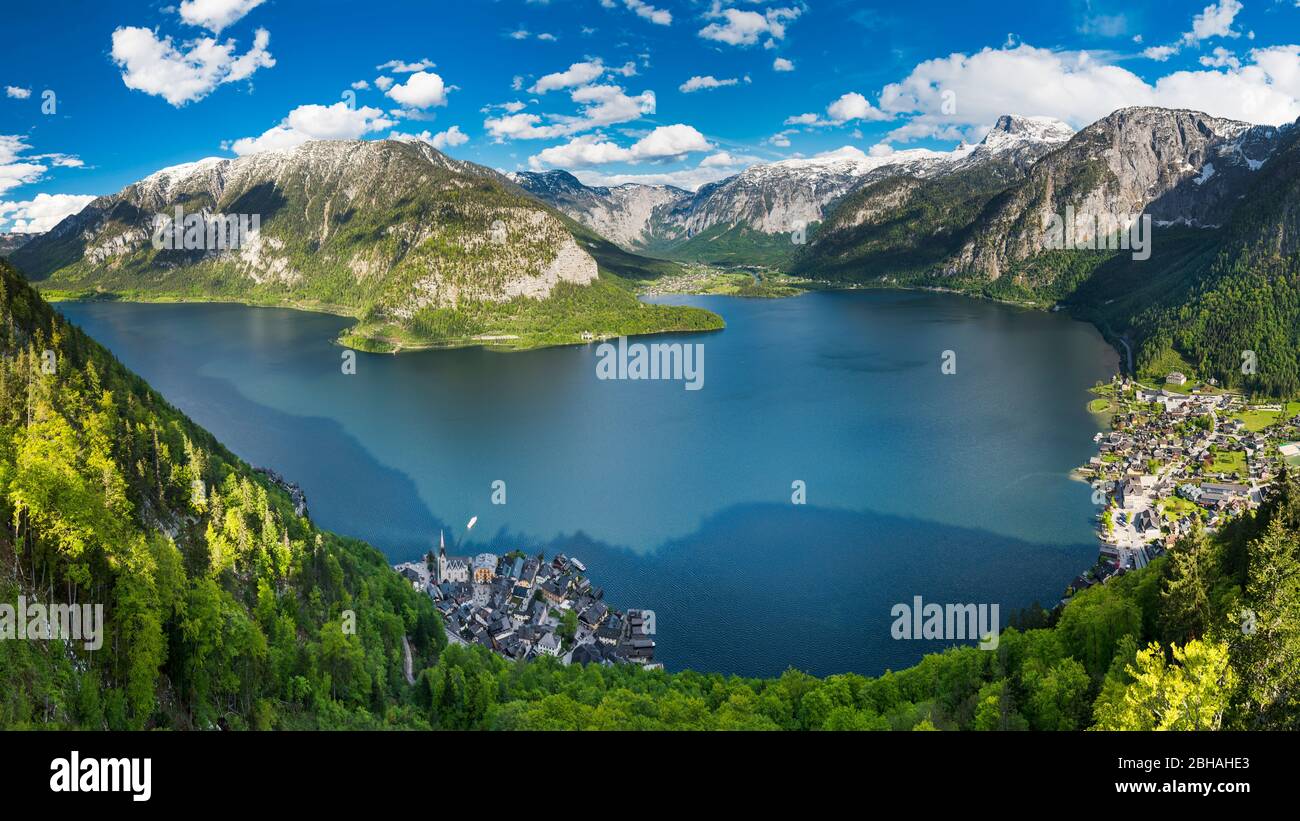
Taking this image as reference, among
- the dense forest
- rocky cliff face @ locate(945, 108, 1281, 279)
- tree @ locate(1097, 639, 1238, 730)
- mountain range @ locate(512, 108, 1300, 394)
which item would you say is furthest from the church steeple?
rocky cliff face @ locate(945, 108, 1281, 279)

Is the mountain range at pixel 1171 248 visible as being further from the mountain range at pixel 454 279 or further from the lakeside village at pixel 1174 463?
the mountain range at pixel 454 279

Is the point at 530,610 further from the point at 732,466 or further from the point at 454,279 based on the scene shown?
the point at 454,279

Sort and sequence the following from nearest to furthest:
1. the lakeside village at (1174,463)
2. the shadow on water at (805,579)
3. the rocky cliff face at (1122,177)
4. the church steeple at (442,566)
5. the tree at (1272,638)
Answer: the tree at (1272,638) → the shadow on water at (805,579) → the church steeple at (442,566) → the lakeside village at (1174,463) → the rocky cliff face at (1122,177)

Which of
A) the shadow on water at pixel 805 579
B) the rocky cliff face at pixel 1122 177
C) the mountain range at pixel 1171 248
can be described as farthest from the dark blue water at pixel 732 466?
the rocky cliff face at pixel 1122 177

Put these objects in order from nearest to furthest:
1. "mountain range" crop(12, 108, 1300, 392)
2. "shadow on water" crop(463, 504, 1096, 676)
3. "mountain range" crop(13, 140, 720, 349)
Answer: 1. "shadow on water" crop(463, 504, 1096, 676)
2. "mountain range" crop(12, 108, 1300, 392)
3. "mountain range" crop(13, 140, 720, 349)

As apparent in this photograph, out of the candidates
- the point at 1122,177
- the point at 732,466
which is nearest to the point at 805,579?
the point at 732,466

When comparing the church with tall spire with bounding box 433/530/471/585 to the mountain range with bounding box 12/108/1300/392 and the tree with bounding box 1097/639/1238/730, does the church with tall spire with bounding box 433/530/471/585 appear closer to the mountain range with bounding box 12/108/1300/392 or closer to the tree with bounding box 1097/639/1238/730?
the tree with bounding box 1097/639/1238/730
